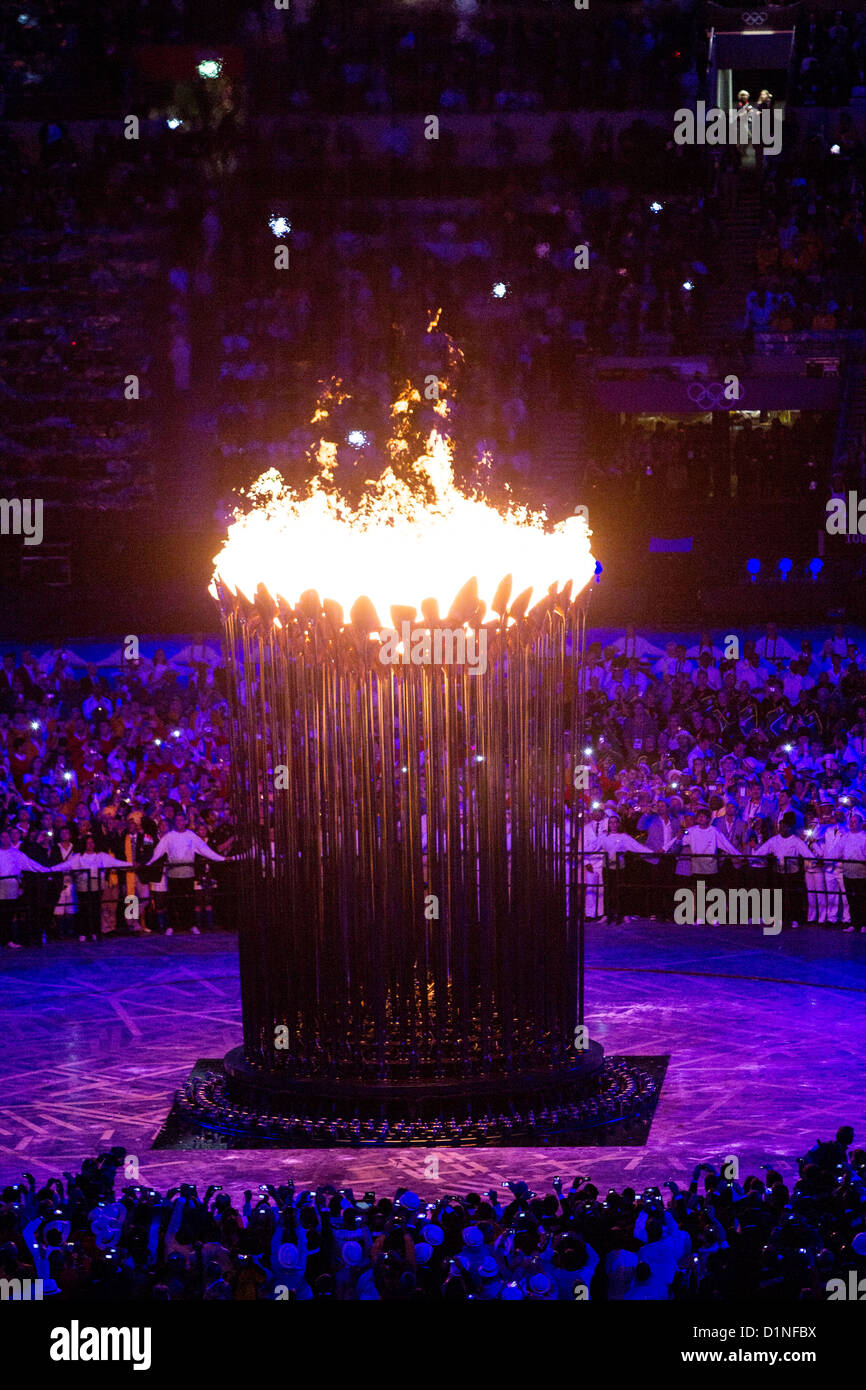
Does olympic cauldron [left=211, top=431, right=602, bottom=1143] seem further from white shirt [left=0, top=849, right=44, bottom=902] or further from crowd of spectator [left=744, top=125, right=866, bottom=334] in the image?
crowd of spectator [left=744, top=125, right=866, bottom=334]

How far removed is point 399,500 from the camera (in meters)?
13.3

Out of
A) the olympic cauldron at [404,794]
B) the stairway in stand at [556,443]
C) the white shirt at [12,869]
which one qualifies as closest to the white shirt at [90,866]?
the white shirt at [12,869]

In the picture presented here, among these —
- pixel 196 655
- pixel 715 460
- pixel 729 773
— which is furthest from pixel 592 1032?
pixel 715 460

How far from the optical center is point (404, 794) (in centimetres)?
1325

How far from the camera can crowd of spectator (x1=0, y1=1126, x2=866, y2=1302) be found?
817cm

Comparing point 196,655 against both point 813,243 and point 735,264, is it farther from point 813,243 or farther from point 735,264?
point 813,243

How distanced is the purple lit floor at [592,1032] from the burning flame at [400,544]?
12.4 ft

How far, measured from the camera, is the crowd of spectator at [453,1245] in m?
8.17

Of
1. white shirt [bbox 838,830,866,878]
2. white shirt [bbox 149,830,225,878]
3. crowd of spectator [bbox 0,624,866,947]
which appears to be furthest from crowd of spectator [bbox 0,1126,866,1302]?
white shirt [bbox 149,830,225,878]

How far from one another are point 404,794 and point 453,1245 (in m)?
4.75

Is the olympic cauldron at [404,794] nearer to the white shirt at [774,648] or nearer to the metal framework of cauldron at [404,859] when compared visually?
the metal framework of cauldron at [404,859]

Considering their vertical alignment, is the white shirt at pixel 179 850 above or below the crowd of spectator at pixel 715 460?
below
